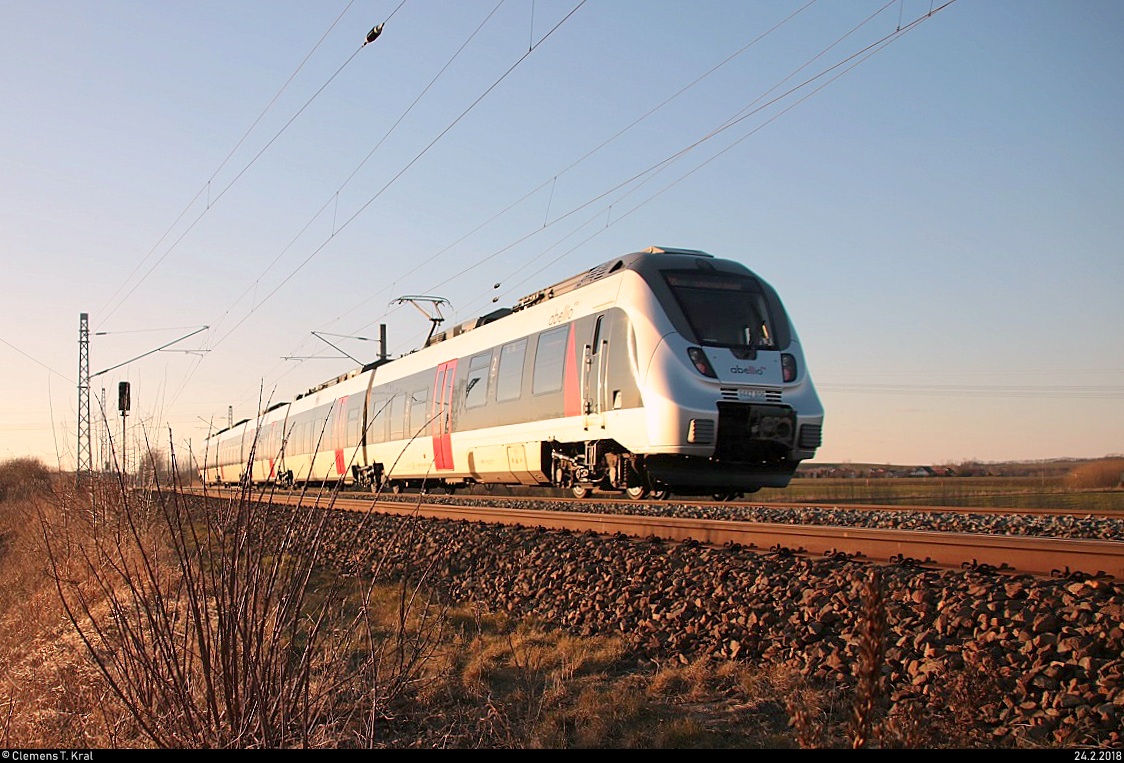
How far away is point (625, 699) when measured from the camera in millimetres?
5590

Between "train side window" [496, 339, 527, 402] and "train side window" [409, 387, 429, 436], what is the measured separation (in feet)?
12.2

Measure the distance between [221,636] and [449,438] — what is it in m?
12.9

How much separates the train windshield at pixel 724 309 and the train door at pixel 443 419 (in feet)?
20.2

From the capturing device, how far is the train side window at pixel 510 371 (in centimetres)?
1480

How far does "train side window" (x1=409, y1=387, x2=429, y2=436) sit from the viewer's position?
19.0 meters

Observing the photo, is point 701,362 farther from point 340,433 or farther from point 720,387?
point 340,433

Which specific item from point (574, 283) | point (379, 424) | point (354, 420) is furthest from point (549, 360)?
point (354, 420)

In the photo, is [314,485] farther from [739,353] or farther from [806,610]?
[806,610]

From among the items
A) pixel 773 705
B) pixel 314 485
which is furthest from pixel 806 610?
pixel 314 485

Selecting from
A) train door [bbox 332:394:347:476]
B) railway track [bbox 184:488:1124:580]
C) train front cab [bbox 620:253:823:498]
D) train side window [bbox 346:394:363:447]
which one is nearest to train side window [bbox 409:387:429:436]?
train side window [bbox 346:394:363:447]

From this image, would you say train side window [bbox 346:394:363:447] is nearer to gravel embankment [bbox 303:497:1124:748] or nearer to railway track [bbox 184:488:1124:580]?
railway track [bbox 184:488:1124:580]

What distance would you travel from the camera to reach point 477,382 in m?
16.4

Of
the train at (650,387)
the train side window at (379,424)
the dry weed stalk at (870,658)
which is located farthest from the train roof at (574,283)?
the dry weed stalk at (870,658)

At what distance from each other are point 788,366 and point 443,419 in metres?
7.50
